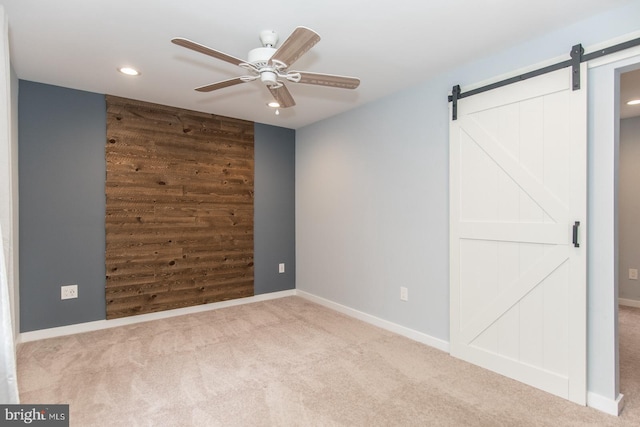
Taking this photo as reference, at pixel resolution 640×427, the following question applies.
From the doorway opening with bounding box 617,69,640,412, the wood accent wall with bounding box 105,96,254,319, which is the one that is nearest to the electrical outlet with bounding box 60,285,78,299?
Answer: the wood accent wall with bounding box 105,96,254,319

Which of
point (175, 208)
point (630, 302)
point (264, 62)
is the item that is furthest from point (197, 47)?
point (630, 302)

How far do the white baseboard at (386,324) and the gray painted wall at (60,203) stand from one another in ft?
8.03

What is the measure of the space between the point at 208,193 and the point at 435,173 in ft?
8.66

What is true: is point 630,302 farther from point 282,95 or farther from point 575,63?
point 282,95

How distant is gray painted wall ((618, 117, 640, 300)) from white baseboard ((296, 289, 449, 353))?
Answer: 3.13 m

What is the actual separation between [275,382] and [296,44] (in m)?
2.17

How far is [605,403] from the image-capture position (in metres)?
2.02

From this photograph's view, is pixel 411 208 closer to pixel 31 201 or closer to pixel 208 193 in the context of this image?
pixel 208 193

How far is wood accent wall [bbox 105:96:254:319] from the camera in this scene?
3549 millimetres

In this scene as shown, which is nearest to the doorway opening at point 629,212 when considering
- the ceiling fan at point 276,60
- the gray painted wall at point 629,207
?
the gray painted wall at point 629,207

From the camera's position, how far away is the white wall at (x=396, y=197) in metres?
2.31

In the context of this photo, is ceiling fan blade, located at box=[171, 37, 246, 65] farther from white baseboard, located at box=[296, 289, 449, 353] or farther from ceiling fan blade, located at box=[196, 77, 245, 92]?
white baseboard, located at box=[296, 289, 449, 353]

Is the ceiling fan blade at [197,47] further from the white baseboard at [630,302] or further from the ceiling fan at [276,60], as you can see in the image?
the white baseboard at [630,302]

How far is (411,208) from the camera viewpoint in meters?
3.21
